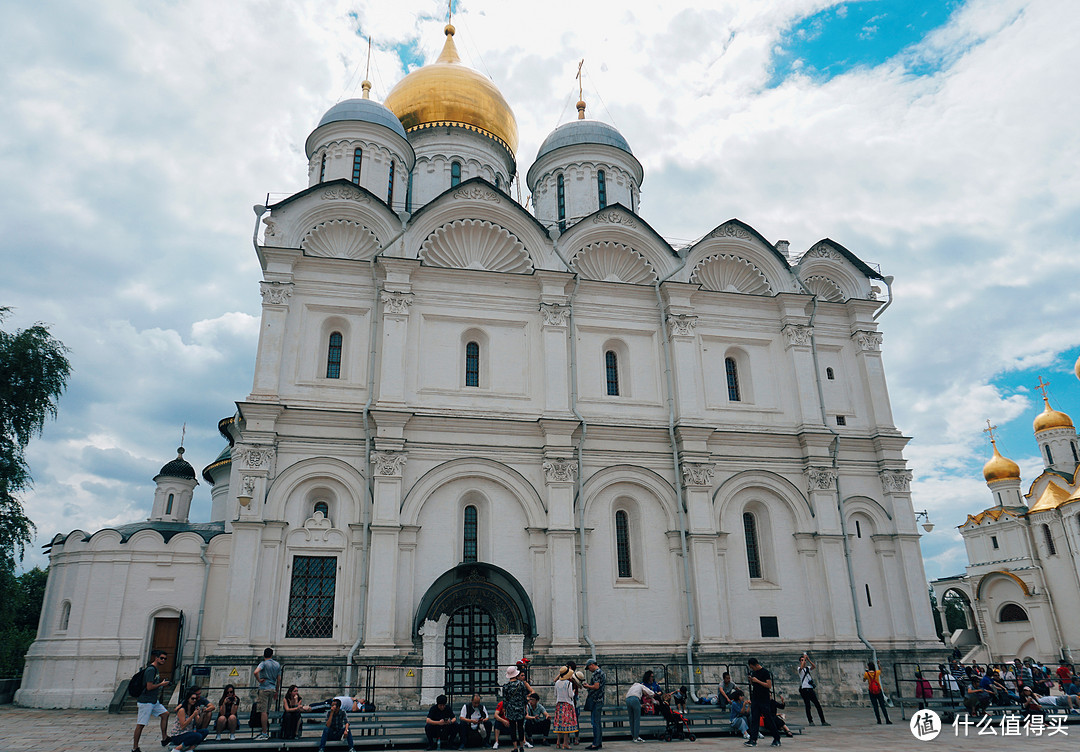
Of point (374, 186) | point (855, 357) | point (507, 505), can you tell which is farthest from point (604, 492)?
point (374, 186)

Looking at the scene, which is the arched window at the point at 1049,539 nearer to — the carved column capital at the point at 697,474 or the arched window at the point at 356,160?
the carved column capital at the point at 697,474

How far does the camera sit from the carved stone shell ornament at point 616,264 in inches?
827

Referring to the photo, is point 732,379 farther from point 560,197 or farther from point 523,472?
point 560,197

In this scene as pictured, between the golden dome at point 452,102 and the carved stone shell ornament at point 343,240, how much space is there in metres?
8.94

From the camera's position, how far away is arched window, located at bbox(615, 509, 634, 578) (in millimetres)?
18359

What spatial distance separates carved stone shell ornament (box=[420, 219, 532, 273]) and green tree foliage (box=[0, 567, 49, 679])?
521 inches

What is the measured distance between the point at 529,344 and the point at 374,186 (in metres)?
7.43

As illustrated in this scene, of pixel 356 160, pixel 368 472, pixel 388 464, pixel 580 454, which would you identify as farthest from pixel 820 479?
pixel 356 160

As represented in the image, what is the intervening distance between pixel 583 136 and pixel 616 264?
6673 mm

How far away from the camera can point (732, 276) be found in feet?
71.9

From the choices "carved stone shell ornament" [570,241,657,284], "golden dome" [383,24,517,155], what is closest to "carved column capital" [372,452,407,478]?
"carved stone shell ornament" [570,241,657,284]

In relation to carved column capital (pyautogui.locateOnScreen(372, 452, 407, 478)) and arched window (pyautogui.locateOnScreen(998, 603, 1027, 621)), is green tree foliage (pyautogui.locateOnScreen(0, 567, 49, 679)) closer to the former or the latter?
carved column capital (pyautogui.locateOnScreen(372, 452, 407, 478))

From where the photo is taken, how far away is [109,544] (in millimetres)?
18328

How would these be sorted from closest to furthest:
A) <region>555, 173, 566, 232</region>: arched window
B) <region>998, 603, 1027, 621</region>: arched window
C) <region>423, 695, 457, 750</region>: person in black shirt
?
1. <region>423, 695, 457, 750</region>: person in black shirt
2. <region>555, 173, 566, 232</region>: arched window
3. <region>998, 603, 1027, 621</region>: arched window
